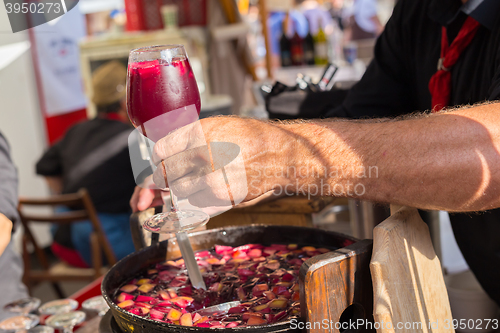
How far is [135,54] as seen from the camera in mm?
828

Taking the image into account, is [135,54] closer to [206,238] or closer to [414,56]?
[206,238]

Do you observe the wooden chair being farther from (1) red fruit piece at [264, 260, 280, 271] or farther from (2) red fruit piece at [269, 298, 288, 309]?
(2) red fruit piece at [269, 298, 288, 309]

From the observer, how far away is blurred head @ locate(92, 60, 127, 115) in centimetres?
326

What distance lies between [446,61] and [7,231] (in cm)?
115

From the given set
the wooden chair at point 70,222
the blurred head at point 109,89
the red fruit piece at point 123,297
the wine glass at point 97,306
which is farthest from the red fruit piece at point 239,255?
the blurred head at point 109,89

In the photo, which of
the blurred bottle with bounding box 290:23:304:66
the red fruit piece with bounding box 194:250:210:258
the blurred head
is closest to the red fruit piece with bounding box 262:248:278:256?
the red fruit piece with bounding box 194:250:210:258

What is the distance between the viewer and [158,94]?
2.65 ft

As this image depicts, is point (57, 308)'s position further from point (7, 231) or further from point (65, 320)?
point (7, 231)

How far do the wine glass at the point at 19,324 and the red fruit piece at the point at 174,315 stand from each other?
44 cm

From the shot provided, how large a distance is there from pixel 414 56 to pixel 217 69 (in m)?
3.55

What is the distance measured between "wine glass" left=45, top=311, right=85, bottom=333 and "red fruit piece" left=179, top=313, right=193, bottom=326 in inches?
16.9

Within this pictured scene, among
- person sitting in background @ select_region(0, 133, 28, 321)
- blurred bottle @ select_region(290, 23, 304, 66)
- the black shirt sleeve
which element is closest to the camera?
person sitting in background @ select_region(0, 133, 28, 321)

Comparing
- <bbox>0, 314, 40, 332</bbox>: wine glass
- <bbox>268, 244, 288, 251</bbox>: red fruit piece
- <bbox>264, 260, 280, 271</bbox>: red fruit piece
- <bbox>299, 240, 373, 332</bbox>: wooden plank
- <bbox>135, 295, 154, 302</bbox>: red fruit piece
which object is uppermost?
<bbox>299, 240, 373, 332</bbox>: wooden plank

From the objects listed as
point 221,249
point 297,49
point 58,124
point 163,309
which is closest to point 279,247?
point 221,249
